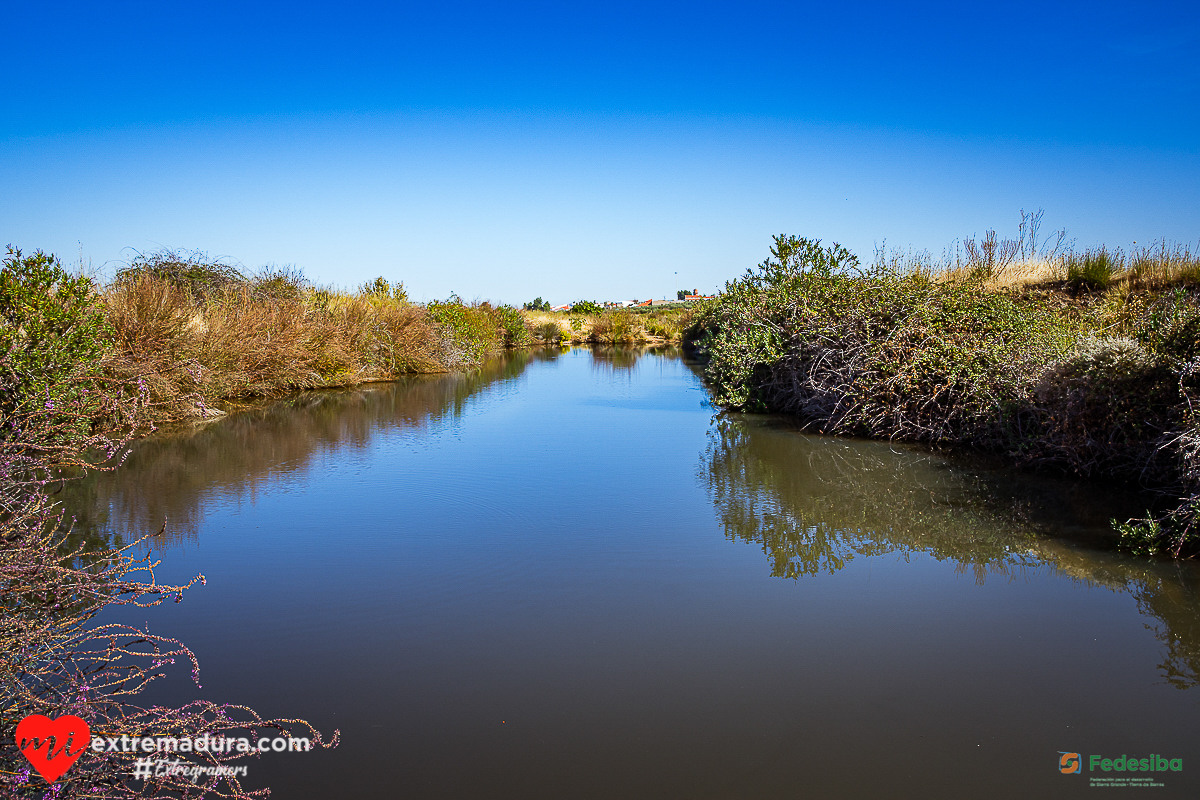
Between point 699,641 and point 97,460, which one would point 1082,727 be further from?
point 97,460

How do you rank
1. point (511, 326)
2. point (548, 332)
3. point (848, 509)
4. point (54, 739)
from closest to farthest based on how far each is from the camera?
point (54, 739)
point (848, 509)
point (511, 326)
point (548, 332)

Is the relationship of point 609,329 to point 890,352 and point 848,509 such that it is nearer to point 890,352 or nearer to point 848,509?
point 890,352

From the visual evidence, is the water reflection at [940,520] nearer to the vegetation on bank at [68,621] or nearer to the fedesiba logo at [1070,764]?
the fedesiba logo at [1070,764]

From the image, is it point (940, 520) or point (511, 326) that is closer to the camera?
point (940, 520)

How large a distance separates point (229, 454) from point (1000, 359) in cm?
1116

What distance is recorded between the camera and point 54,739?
291cm

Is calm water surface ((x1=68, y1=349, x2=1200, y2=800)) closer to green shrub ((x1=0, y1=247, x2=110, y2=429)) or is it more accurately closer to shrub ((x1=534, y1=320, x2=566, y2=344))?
green shrub ((x1=0, y1=247, x2=110, y2=429))

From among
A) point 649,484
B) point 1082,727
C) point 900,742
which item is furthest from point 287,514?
point 1082,727

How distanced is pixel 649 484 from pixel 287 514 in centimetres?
408

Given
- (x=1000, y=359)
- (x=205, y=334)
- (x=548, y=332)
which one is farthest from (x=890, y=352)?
(x=548, y=332)

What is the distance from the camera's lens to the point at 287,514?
25.6 ft

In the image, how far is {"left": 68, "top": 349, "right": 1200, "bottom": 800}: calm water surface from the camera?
350cm

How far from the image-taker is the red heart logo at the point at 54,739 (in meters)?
2.76

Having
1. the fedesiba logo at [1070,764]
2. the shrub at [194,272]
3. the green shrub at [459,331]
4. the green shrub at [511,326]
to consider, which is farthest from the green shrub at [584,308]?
the fedesiba logo at [1070,764]
